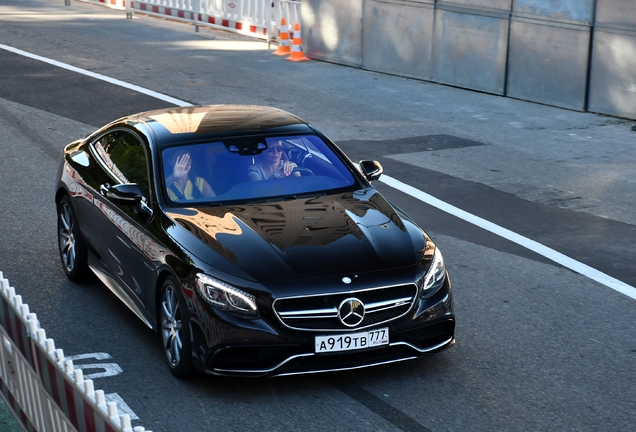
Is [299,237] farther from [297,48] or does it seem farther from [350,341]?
[297,48]

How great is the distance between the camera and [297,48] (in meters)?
21.1

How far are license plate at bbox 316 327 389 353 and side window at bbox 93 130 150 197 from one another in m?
1.85

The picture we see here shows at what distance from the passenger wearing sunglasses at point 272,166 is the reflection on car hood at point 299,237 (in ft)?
1.09

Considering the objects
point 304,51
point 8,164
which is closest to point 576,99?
point 304,51

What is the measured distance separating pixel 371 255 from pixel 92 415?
2.76m

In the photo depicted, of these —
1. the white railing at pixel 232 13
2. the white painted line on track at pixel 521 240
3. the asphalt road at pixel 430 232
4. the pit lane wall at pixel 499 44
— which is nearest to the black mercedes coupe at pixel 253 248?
→ the asphalt road at pixel 430 232

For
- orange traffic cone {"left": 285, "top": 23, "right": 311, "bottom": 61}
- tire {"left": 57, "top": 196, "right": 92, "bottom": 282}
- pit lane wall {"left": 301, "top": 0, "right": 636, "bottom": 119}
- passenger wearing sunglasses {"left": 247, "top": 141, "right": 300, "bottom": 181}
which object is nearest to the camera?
passenger wearing sunglasses {"left": 247, "top": 141, "right": 300, "bottom": 181}

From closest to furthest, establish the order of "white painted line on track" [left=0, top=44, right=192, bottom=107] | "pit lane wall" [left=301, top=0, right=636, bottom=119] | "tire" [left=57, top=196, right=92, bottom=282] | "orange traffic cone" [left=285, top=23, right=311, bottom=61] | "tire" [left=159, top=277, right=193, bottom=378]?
"tire" [left=159, top=277, right=193, bottom=378]
"tire" [left=57, top=196, right=92, bottom=282]
"pit lane wall" [left=301, top=0, right=636, bottom=119]
"white painted line on track" [left=0, top=44, right=192, bottom=107]
"orange traffic cone" [left=285, top=23, right=311, bottom=61]

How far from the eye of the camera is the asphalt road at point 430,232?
20.8ft

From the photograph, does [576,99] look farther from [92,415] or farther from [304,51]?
[92,415]

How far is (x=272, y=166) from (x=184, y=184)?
0.65 m

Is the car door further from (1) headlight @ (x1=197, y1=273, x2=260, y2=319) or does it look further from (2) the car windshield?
(1) headlight @ (x1=197, y1=273, x2=260, y2=319)

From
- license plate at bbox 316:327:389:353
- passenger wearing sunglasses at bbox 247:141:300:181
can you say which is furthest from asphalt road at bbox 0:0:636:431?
passenger wearing sunglasses at bbox 247:141:300:181

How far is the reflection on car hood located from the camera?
20.9 feet
